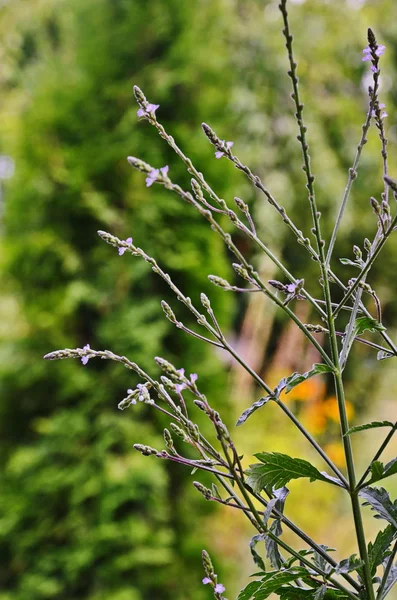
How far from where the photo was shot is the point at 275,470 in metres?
0.61

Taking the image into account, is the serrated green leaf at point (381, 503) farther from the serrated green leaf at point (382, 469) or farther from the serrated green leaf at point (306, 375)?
the serrated green leaf at point (306, 375)

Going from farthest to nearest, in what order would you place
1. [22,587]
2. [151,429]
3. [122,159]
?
[122,159]
[151,429]
[22,587]

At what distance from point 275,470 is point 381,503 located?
0.36 ft

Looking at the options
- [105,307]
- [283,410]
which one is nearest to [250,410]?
[283,410]

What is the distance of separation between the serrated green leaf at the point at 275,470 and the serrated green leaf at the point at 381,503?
1.7 inches

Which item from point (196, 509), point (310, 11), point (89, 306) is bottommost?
point (196, 509)

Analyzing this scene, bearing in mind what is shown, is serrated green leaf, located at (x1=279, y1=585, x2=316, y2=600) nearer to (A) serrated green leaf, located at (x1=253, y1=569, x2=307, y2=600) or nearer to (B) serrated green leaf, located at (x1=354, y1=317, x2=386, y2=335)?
(A) serrated green leaf, located at (x1=253, y1=569, x2=307, y2=600)

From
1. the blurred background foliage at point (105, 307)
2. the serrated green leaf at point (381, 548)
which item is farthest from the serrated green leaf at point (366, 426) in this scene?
the blurred background foliage at point (105, 307)

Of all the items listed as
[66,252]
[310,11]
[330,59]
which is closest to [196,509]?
[66,252]

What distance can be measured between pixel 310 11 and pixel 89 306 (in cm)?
387

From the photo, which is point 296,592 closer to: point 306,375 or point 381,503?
point 381,503

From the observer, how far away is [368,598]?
0.57m

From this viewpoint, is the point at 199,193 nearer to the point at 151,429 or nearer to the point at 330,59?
the point at 151,429

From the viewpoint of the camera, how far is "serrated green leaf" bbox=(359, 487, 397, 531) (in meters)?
0.58
